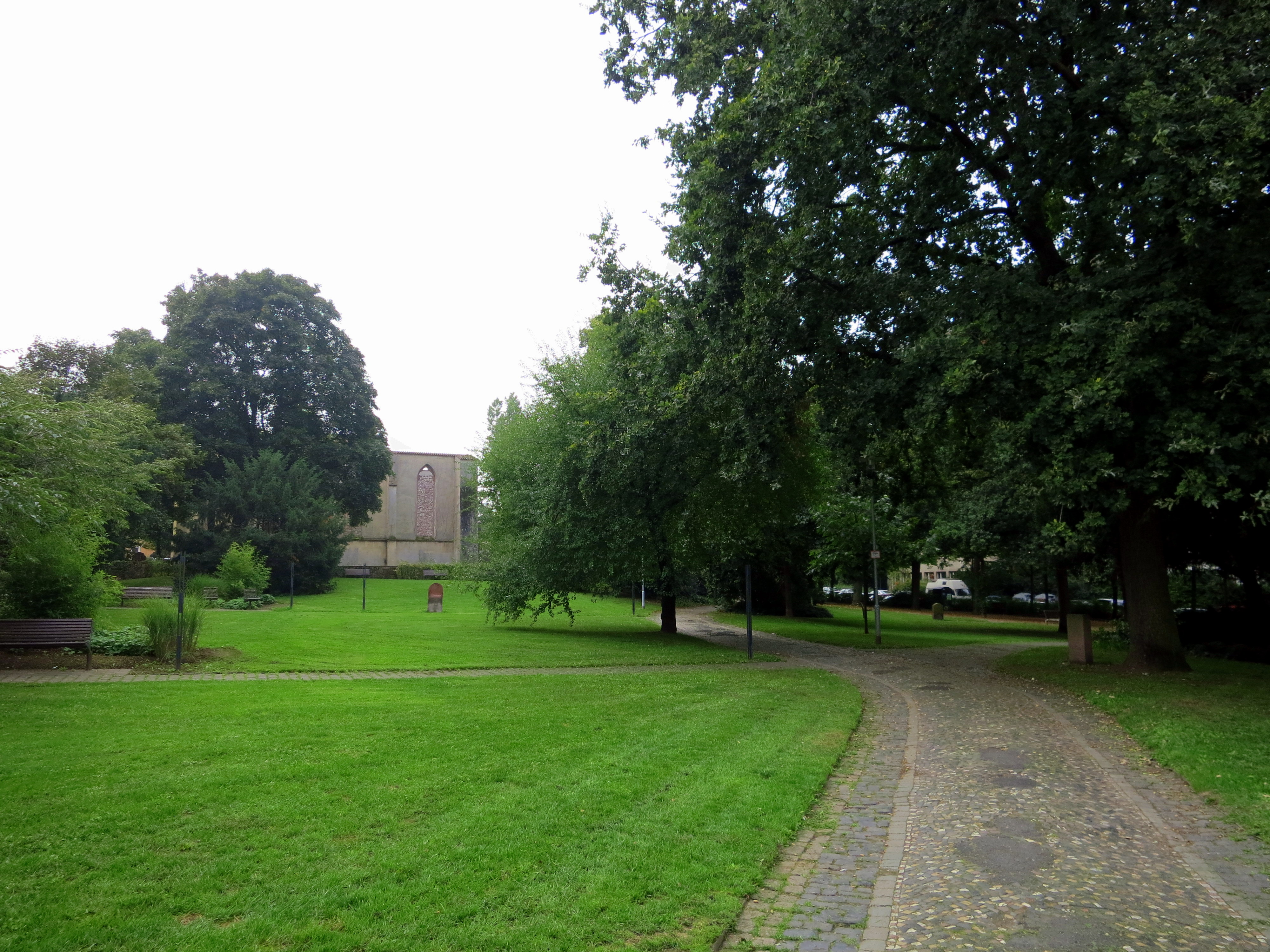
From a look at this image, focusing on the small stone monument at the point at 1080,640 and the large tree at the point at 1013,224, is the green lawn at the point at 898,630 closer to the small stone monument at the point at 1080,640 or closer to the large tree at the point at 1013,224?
the small stone monument at the point at 1080,640

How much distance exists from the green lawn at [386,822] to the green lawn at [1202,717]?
3417 mm

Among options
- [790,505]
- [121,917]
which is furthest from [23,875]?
[790,505]

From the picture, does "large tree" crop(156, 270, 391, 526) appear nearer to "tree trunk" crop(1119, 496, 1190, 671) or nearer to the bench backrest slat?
the bench backrest slat

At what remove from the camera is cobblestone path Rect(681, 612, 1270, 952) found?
14.6 ft

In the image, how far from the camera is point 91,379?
132 feet

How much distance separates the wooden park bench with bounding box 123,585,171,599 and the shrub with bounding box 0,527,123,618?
706 inches

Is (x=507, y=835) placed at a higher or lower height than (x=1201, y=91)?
lower

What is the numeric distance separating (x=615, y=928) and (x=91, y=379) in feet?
148

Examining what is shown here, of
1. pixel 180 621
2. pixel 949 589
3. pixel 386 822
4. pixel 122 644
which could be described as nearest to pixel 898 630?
pixel 180 621

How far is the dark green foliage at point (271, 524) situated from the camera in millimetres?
46281

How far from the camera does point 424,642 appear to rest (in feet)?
70.3

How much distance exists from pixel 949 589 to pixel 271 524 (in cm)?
4912

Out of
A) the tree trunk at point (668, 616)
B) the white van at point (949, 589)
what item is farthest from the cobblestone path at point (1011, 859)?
the white van at point (949, 589)

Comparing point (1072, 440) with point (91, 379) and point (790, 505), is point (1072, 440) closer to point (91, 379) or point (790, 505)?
point (790, 505)
